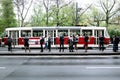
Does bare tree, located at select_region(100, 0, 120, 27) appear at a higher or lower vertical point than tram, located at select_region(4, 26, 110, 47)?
higher

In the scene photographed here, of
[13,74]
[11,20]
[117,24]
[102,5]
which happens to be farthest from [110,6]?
[13,74]

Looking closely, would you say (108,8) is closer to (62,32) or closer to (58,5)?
(58,5)

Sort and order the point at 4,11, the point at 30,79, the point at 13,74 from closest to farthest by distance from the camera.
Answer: the point at 30,79, the point at 13,74, the point at 4,11

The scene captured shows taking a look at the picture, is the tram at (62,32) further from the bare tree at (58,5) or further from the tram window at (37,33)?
the bare tree at (58,5)

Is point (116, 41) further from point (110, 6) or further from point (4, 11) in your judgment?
point (4, 11)

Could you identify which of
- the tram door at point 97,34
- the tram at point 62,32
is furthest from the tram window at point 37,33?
the tram door at point 97,34

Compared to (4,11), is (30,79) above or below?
below

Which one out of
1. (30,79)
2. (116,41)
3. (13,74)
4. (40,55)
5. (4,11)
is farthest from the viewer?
(4,11)

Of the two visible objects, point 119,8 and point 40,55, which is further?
point 119,8

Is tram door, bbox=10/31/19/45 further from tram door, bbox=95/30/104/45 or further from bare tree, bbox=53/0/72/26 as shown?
bare tree, bbox=53/0/72/26

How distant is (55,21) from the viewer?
61.8m

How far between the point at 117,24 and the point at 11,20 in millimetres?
23216

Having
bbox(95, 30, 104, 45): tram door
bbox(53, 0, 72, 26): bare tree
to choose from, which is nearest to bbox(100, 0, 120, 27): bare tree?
bbox(53, 0, 72, 26): bare tree

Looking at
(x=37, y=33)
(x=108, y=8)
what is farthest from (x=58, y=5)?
(x=37, y=33)
